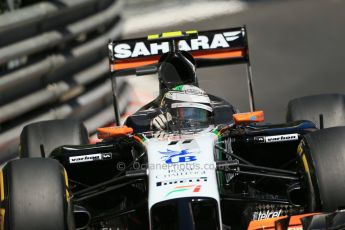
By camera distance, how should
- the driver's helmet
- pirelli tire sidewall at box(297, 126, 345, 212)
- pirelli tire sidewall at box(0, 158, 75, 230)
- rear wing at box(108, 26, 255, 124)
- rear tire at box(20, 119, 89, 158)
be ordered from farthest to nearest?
rear wing at box(108, 26, 255, 124), rear tire at box(20, 119, 89, 158), the driver's helmet, pirelli tire sidewall at box(297, 126, 345, 212), pirelli tire sidewall at box(0, 158, 75, 230)

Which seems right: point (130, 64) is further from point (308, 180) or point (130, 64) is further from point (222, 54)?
point (308, 180)

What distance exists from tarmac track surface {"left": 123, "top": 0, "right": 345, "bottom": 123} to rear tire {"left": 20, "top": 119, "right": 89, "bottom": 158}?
3.30 meters

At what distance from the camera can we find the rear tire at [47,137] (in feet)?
26.7

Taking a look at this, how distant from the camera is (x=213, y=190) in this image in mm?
6074

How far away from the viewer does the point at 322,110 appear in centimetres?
820

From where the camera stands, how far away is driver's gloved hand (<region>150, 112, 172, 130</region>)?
23.9 ft

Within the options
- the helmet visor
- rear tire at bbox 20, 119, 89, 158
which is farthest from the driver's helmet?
rear tire at bbox 20, 119, 89, 158

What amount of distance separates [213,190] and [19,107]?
12.1ft

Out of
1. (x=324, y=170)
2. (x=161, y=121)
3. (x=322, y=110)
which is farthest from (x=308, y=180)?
(x=322, y=110)

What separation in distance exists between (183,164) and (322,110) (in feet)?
7.37

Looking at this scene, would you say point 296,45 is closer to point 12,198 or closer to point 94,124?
point 94,124

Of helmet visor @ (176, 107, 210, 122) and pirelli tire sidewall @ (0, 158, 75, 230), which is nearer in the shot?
pirelli tire sidewall @ (0, 158, 75, 230)

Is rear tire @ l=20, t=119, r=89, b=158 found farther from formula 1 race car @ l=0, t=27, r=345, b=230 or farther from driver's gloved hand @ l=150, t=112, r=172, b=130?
driver's gloved hand @ l=150, t=112, r=172, b=130

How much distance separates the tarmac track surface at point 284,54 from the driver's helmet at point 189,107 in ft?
12.7
